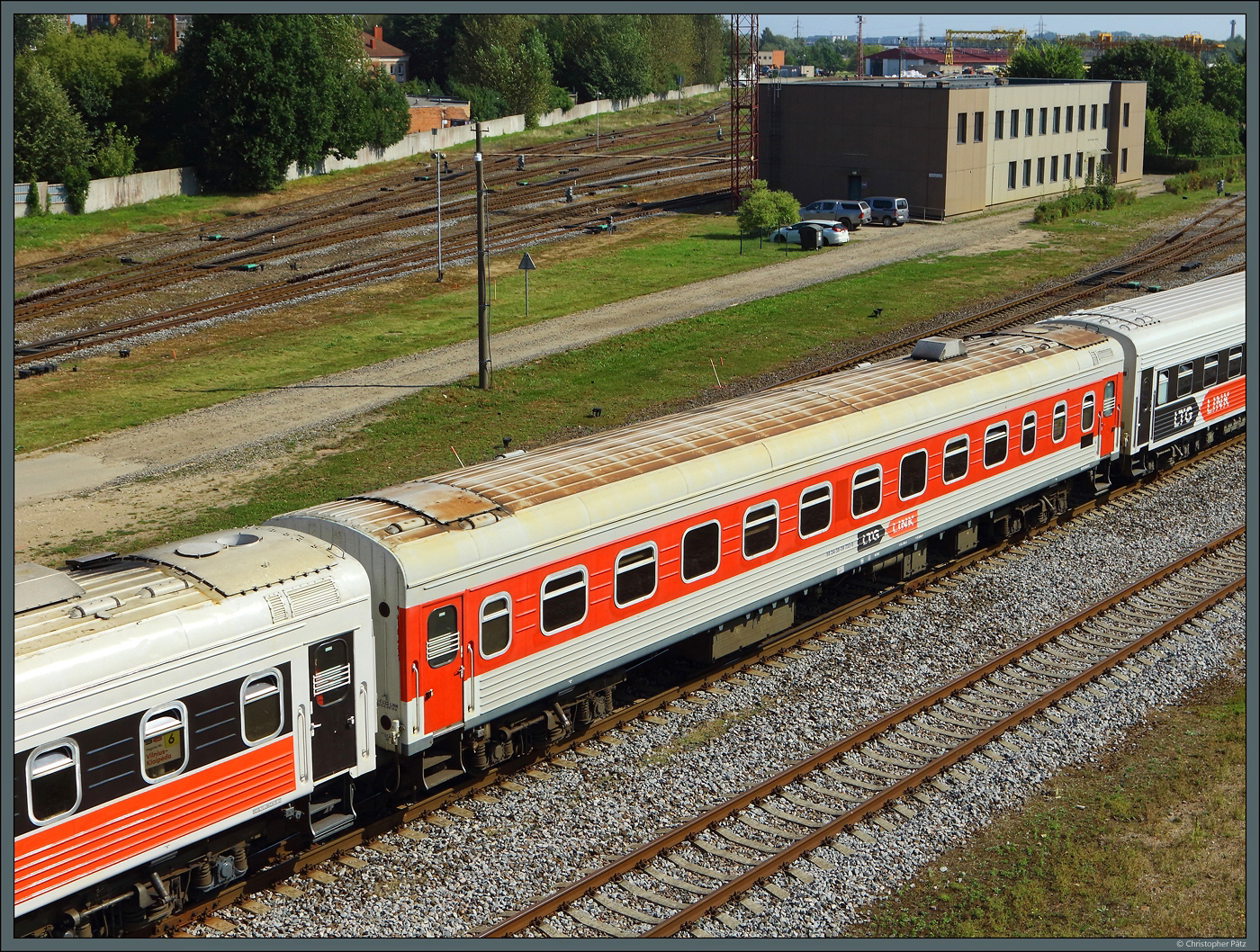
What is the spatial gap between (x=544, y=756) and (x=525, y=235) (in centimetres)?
4428

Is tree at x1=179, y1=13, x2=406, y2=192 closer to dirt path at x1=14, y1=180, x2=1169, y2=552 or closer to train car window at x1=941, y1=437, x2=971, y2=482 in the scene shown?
dirt path at x1=14, y1=180, x2=1169, y2=552

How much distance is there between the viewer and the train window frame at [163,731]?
1259 centimetres

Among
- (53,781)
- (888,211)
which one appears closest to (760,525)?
(53,781)

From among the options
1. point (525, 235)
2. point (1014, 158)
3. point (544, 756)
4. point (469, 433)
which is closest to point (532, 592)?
point (544, 756)

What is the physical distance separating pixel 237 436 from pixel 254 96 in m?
39.5

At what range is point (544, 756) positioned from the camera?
17.3 meters

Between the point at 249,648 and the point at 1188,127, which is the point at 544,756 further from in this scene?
the point at 1188,127

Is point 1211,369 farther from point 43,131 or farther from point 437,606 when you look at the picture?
point 43,131

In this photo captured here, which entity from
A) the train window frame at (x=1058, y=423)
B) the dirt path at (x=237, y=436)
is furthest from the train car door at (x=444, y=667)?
the train window frame at (x=1058, y=423)

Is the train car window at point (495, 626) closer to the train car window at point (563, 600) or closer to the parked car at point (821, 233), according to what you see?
the train car window at point (563, 600)

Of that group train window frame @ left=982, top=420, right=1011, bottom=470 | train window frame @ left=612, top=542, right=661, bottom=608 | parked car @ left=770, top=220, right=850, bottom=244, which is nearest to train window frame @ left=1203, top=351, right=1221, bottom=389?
train window frame @ left=982, top=420, right=1011, bottom=470

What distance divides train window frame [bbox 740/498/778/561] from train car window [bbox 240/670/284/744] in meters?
7.38

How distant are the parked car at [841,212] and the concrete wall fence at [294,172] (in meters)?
19.5

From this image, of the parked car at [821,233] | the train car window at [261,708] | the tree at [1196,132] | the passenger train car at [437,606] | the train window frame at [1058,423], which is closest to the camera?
the passenger train car at [437,606]
